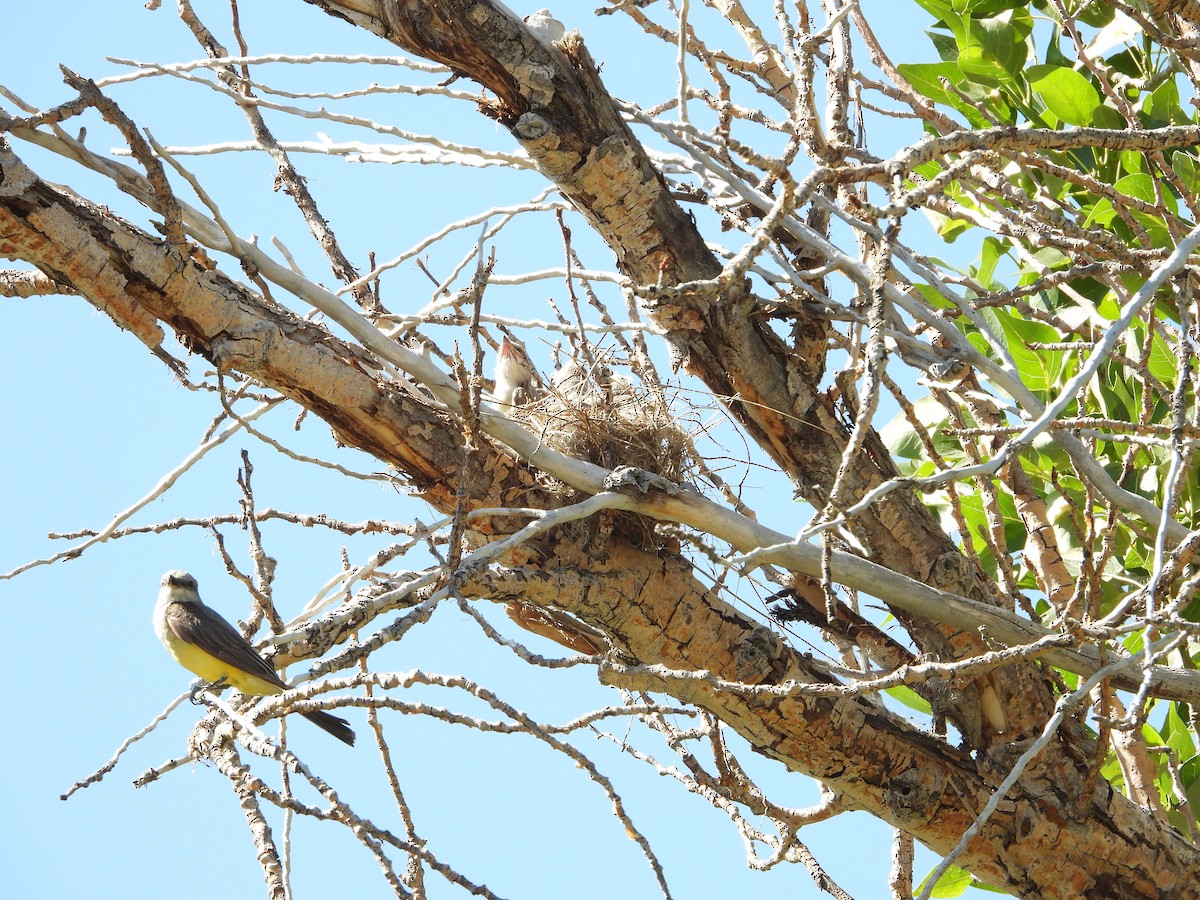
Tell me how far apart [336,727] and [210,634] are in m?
0.57

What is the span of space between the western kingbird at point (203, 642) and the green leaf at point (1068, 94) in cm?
298

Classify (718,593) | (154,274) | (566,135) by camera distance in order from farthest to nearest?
(718,593) < (566,135) < (154,274)

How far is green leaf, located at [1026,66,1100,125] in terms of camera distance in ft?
12.8

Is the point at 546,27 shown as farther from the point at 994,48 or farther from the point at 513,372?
the point at 513,372

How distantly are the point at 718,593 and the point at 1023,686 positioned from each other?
890mm

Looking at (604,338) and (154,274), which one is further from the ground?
(604,338)

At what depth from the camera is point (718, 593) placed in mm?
3113

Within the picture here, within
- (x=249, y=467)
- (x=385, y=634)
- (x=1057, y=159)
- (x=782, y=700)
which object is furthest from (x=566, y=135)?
(x=1057, y=159)

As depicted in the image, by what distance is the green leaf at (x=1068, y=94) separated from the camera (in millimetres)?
3900

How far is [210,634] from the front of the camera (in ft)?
12.3

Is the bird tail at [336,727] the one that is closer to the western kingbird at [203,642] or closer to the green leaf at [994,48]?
the western kingbird at [203,642]

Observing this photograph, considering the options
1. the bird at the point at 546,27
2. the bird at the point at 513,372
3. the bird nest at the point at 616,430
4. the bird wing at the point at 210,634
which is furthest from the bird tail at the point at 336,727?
the bird at the point at 546,27

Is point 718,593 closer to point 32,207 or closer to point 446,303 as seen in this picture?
point 446,303

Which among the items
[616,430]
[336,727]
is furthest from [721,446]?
[336,727]
